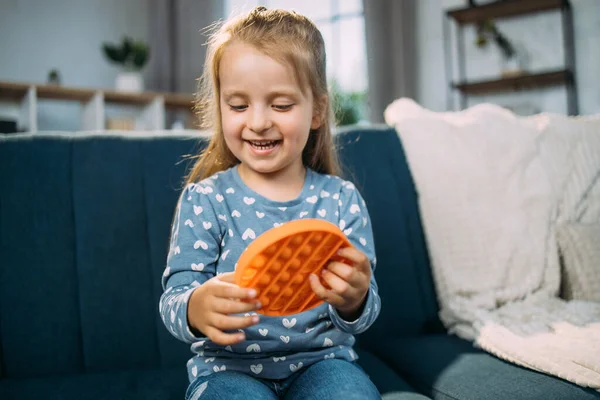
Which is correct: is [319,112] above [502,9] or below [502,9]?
below

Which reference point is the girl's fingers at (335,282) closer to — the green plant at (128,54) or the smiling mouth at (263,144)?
the smiling mouth at (263,144)

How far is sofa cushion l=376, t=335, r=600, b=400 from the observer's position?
2.67 ft

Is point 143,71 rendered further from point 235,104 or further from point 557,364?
point 557,364

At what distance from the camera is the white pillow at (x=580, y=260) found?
46.4 inches

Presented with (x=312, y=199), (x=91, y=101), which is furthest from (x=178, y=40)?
(x=312, y=199)

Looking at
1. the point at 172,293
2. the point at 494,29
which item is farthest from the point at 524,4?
the point at 172,293

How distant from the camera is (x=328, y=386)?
710 mm

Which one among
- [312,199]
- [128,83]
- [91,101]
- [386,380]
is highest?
[128,83]

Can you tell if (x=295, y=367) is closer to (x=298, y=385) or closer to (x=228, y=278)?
(x=298, y=385)

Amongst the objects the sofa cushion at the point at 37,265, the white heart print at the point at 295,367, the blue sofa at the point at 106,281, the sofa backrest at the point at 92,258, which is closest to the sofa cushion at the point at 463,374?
the blue sofa at the point at 106,281

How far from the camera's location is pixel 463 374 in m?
0.91

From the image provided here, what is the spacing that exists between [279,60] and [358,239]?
1.02 feet

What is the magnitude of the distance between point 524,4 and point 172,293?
333cm

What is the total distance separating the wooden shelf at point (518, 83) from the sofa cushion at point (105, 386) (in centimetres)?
304
